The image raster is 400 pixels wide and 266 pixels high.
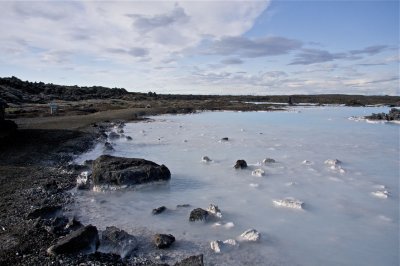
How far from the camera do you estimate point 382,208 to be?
32.3ft

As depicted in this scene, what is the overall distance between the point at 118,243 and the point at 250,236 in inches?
108

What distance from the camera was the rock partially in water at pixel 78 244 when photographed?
6816mm

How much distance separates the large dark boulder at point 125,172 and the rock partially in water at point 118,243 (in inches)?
157

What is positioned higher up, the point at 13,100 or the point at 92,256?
the point at 13,100

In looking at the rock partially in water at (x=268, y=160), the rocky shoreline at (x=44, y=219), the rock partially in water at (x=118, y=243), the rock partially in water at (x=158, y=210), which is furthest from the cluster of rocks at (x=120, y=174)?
the rock partially in water at (x=268, y=160)

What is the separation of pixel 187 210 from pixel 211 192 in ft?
5.92

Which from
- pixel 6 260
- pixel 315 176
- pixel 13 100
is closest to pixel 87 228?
pixel 6 260

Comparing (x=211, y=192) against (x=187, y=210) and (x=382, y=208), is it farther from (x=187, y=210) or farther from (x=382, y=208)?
(x=382, y=208)

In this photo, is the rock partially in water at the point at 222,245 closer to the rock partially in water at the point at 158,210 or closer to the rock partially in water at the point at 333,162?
the rock partially in water at the point at 158,210

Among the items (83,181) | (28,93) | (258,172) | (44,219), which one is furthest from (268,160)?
(28,93)

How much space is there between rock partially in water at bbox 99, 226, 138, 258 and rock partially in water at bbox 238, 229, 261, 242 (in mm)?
2248

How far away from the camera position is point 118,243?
284 inches

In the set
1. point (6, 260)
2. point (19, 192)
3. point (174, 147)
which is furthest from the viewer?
point (174, 147)

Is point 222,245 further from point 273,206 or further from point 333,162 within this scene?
point 333,162
